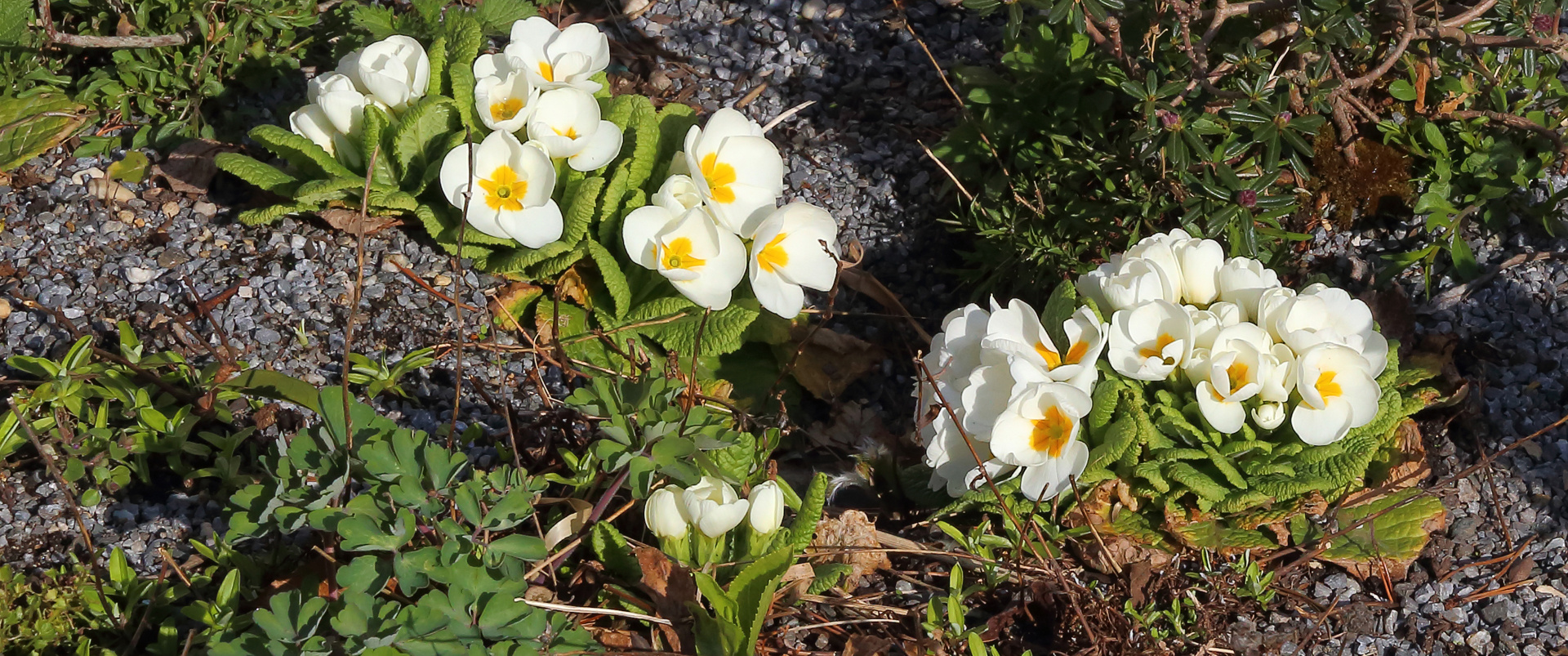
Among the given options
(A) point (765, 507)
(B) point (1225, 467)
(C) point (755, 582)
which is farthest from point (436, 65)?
(B) point (1225, 467)

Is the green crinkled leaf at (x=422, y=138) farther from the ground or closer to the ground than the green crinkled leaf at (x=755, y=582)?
farther from the ground

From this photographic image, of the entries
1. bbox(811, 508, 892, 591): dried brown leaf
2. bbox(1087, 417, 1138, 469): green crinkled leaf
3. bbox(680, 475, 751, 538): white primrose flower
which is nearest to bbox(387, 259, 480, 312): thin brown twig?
bbox(680, 475, 751, 538): white primrose flower

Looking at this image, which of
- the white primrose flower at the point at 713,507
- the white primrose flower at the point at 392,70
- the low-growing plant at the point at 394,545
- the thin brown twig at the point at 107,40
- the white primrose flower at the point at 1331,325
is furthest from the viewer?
the thin brown twig at the point at 107,40

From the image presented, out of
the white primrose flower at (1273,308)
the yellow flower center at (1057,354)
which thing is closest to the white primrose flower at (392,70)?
the yellow flower center at (1057,354)

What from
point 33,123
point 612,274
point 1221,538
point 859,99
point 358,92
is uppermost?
point 358,92

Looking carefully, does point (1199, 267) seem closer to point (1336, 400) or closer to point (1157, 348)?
point (1157, 348)

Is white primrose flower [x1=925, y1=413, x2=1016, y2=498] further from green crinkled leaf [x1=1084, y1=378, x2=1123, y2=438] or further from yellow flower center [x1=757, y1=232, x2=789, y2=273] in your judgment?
yellow flower center [x1=757, y1=232, x2=789, y2=273]

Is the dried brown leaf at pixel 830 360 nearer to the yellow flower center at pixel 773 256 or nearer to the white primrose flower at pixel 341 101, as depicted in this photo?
the yellow flower center at pixel 773 256
